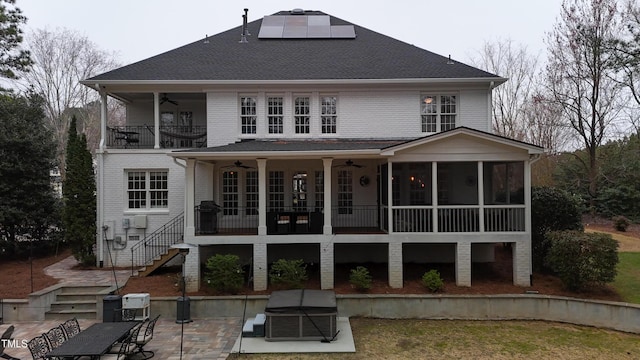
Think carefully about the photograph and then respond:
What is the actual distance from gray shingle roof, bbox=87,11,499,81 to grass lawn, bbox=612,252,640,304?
774cm

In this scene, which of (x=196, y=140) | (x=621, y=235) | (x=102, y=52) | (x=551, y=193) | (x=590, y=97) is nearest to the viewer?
(x=551, y=193)

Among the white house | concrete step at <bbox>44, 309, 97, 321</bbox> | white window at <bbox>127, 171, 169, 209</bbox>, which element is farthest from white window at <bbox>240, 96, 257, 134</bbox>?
concrete step at <bbox>44, 309, 97, 321</bbox>

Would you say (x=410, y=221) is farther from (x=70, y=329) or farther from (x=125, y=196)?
(x=125, y=196)

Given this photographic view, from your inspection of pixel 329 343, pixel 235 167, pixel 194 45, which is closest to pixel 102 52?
pixel 194 45

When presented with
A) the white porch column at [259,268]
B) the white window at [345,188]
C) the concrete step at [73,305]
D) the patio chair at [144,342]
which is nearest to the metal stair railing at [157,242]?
the concrete step at [73,305]

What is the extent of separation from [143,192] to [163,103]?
12.4 ft

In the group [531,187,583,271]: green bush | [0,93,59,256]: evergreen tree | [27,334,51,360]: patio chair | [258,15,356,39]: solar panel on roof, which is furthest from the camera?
[258,15,356,39]: solar panel on roof

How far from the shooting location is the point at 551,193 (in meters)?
12.6

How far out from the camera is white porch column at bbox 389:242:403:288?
11.0 m

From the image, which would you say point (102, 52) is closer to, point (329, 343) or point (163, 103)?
point (163, 103)

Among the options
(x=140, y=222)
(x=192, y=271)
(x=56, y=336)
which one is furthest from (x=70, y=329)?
(x=140, y=222)

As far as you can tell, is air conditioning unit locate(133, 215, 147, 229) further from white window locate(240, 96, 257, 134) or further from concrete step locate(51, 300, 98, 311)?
white window locate(240, 96, 257, 134)

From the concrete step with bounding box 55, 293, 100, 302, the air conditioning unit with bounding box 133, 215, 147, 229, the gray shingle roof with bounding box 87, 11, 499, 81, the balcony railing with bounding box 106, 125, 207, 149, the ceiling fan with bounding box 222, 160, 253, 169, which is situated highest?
the gray shingle roof with bounding box 87, 11, 499, 81

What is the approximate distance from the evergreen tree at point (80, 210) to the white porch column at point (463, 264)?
1299cm
